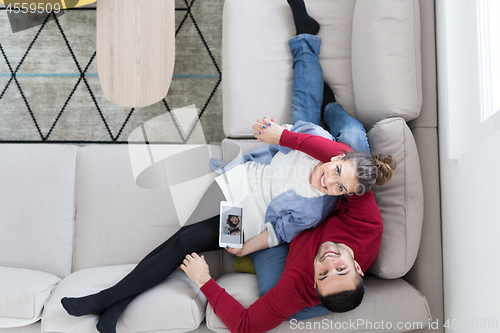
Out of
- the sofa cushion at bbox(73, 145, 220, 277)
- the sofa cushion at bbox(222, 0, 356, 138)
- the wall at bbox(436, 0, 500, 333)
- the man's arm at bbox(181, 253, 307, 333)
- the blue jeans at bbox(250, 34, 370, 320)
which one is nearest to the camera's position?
the wall at bbox(436, 0, 500, 333)

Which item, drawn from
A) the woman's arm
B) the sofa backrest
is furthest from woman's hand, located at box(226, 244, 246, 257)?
the sofa backrest

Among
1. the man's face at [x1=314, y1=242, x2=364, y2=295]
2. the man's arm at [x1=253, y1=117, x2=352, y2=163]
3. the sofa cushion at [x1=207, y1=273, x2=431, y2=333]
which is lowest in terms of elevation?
the sofa cushion at [x1=207, y1=273, x2=431, y2=333]

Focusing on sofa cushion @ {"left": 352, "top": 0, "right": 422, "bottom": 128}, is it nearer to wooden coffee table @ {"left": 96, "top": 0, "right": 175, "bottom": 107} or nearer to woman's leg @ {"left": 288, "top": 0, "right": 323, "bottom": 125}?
woman's leg @ {"left": 288, "top": 0, "right": 323, "bottom": 125}

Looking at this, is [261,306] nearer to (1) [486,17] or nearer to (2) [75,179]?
(2) [75,179]

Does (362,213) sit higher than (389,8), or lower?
lower

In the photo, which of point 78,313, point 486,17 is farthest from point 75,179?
point 486,17

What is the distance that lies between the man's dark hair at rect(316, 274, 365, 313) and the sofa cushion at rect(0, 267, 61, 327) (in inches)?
45.5

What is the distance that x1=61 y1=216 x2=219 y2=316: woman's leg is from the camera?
4.47ft

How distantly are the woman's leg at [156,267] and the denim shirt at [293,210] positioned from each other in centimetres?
27

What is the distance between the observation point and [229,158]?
1.69 metres

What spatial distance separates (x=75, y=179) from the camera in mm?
1637

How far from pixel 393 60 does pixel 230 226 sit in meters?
1.06

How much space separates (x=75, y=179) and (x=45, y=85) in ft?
2.80

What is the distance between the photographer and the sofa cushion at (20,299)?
52.5 inches
